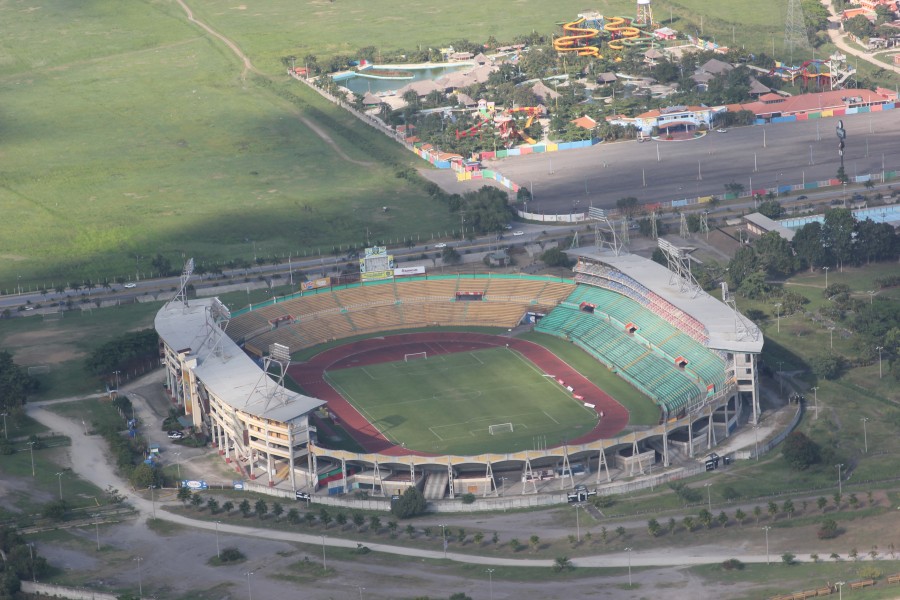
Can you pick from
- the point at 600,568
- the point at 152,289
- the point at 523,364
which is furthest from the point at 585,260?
the point at 600,568

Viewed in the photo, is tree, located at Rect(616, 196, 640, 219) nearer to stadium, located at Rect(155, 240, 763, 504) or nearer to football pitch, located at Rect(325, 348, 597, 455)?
stadium, located at Rect(155, 240, 763, 504)

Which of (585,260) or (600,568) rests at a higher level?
(585,260)

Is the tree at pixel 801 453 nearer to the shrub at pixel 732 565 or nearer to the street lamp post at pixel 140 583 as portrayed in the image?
the shrub at pixel 732 565

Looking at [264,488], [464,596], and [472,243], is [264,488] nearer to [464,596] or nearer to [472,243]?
[464,596]

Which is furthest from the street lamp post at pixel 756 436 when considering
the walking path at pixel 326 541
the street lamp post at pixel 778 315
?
the street lamp post at pixel 778 315

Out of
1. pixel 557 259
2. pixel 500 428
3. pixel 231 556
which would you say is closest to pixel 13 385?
pixel 231 556

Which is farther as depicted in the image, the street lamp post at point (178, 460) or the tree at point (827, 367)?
the tree at point (827, 367)

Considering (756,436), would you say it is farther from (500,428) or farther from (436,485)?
(436,485)
